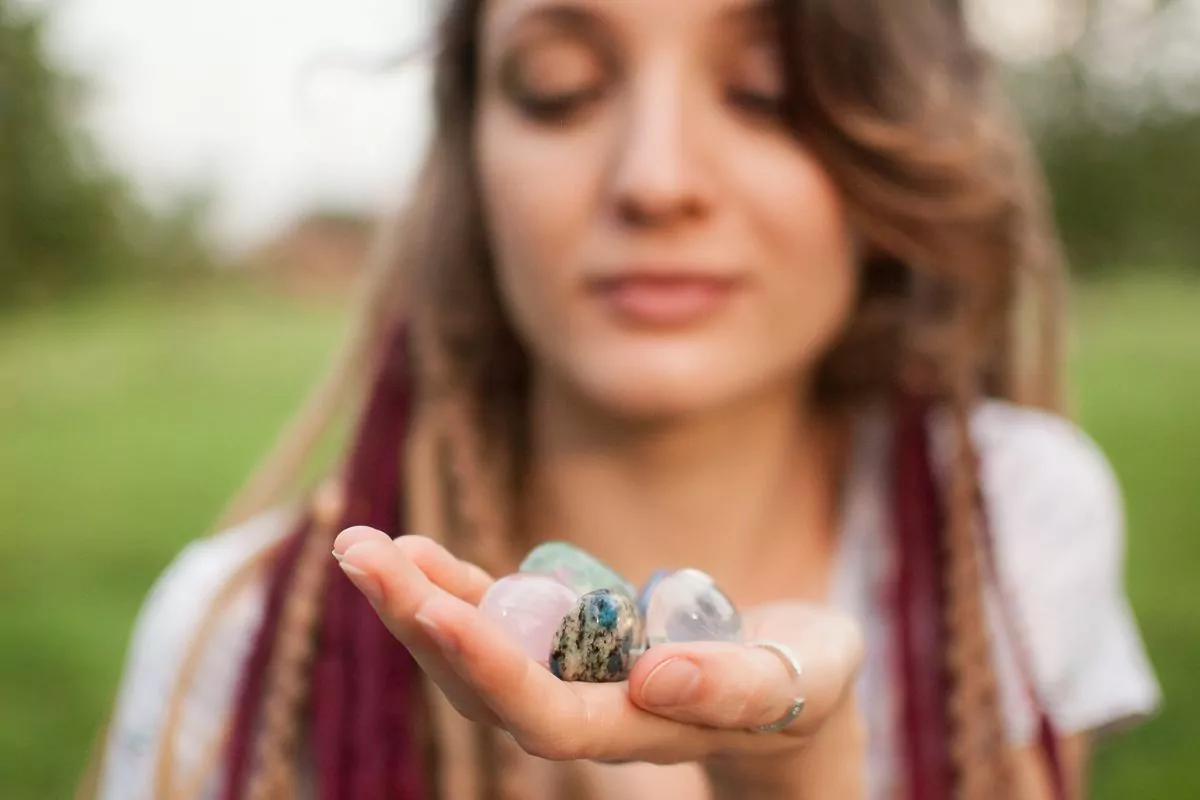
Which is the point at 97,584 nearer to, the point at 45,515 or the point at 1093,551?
the point at 45,515

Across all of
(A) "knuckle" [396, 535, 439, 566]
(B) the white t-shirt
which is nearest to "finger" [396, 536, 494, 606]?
(A) "knuckle" [396, 535, 439, 566]

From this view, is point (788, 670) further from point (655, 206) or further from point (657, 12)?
point (657, 12)

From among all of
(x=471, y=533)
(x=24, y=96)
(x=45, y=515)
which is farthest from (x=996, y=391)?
(x=24, y=96)

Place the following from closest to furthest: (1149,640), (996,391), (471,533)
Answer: (471,533)
(996,391)
(1149,640)

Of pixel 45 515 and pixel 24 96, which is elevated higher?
pixel 24 96

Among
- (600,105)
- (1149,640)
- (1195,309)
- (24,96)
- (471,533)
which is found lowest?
(1149,640)

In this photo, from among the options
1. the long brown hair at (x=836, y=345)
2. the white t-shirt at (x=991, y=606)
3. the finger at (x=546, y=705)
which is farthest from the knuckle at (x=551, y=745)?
the white t-shirt at (x=991, y=606)

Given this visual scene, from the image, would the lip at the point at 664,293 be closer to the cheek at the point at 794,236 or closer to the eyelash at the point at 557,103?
the cheek at the point at 794,236
